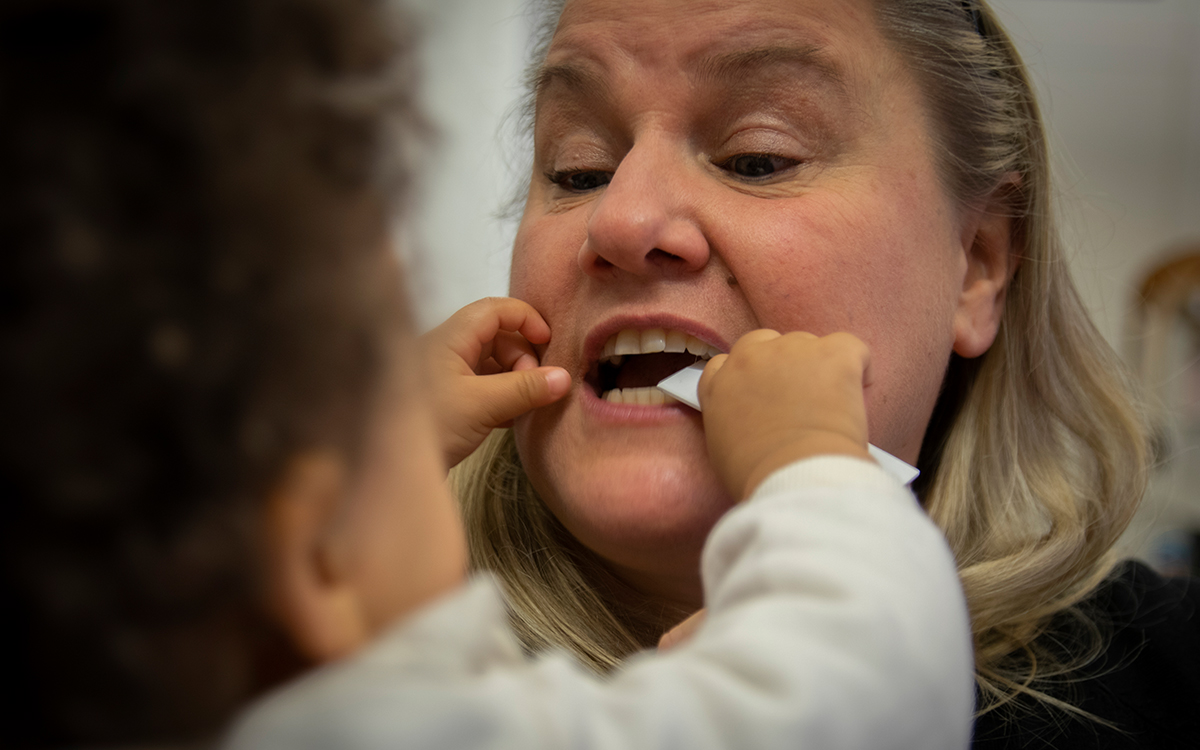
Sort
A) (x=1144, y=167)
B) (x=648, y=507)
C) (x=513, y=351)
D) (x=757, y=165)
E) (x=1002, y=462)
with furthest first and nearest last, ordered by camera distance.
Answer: (x=1144, y=167)
(x=1002, y=462)
(x=513, y=351)
(x=757, y=165)
(x=648, y=507)

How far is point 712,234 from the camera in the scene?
2.94ft

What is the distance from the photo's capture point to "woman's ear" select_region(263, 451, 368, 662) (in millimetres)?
416

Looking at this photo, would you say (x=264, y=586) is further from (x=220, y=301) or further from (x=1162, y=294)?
(x=1162, y=294)

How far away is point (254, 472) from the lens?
0.39 meters

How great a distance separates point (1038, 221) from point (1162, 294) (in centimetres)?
178

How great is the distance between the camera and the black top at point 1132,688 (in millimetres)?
965

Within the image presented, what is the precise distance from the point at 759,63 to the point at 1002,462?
628 millimetres

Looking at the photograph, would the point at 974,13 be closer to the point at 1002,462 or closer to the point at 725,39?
the point at 725,39

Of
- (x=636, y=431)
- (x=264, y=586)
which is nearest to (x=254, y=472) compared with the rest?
(x=264, y=586)

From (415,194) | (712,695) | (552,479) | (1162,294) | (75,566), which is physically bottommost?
(1162,294)

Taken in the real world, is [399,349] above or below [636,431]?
above

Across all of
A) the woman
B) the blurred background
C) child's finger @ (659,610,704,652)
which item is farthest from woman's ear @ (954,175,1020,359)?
the blurred background

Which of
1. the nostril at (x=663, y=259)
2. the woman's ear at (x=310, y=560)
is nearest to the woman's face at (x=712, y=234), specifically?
the nostril at (x=663, y=259)

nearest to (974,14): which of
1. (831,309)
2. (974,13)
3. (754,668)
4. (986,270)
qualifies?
(974,13)
